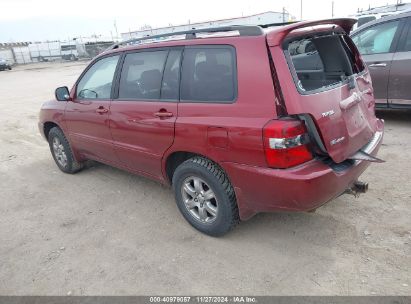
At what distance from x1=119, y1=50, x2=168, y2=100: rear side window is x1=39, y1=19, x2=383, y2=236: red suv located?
0.04ft

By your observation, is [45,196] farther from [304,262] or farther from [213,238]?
[304,262]

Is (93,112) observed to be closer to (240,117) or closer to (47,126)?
(47,126)

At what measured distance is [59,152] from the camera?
547 centimetres

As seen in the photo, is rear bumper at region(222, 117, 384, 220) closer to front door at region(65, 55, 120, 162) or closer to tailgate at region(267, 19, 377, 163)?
tailgate at region(267, 19, 377, 163)

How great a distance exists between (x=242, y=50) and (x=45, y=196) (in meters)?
3.23

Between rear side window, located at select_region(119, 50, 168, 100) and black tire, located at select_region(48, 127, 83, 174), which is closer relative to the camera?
rear side window, located at select_region(119, 50, 168, 100)

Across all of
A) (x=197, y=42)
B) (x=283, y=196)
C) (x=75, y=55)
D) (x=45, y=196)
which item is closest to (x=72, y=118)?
(x=45, y=196)

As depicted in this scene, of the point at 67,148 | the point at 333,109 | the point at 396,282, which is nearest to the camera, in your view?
the point at 396,282

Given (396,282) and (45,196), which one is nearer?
(396,282)

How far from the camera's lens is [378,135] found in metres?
3.59

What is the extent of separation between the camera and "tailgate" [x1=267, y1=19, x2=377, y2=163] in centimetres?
275

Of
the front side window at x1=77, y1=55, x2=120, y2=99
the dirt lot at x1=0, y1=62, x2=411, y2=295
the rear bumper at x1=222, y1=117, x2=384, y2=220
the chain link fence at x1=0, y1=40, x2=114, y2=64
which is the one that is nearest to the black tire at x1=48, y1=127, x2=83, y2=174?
the dirt lot at x1=0, y1=62, x2=411, y2=295

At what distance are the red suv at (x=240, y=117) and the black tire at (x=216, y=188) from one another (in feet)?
0.03

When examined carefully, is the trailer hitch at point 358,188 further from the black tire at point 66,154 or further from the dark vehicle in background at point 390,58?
the black tire at point 66,154
